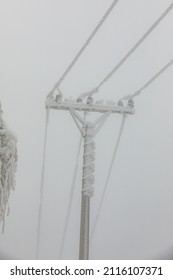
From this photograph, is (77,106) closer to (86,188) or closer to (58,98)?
(58,98)

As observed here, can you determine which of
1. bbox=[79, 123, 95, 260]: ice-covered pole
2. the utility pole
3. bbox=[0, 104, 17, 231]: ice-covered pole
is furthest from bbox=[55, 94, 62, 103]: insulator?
bbox=[0, 104, 17, 231]: ice-covered pole

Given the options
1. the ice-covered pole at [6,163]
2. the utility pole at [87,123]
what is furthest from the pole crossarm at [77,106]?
the ice-covered pole at [6,163]

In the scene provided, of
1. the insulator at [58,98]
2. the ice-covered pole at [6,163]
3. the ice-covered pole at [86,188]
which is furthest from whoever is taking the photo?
the insulator at [58,98]

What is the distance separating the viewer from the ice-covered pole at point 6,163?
3.80 meters

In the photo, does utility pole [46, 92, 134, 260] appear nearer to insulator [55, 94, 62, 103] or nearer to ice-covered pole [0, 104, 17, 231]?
insulator [55, 94, 62, 103]

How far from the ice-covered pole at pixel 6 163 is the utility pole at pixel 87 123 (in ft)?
16.7

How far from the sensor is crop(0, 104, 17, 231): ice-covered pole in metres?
3.80

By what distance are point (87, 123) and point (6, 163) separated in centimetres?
614

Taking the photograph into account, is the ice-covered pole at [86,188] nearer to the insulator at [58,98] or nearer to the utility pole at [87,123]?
the utility pole at [87,123]

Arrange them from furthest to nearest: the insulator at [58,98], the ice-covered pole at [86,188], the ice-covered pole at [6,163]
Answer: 1. the insulator at [58,98]
2. the ice-covered pole at [86,188]
3. the ice-covered pole at [6,163]

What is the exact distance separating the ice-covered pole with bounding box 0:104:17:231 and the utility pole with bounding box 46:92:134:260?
510 centimetres

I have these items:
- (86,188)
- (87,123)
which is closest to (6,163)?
(86,188)
